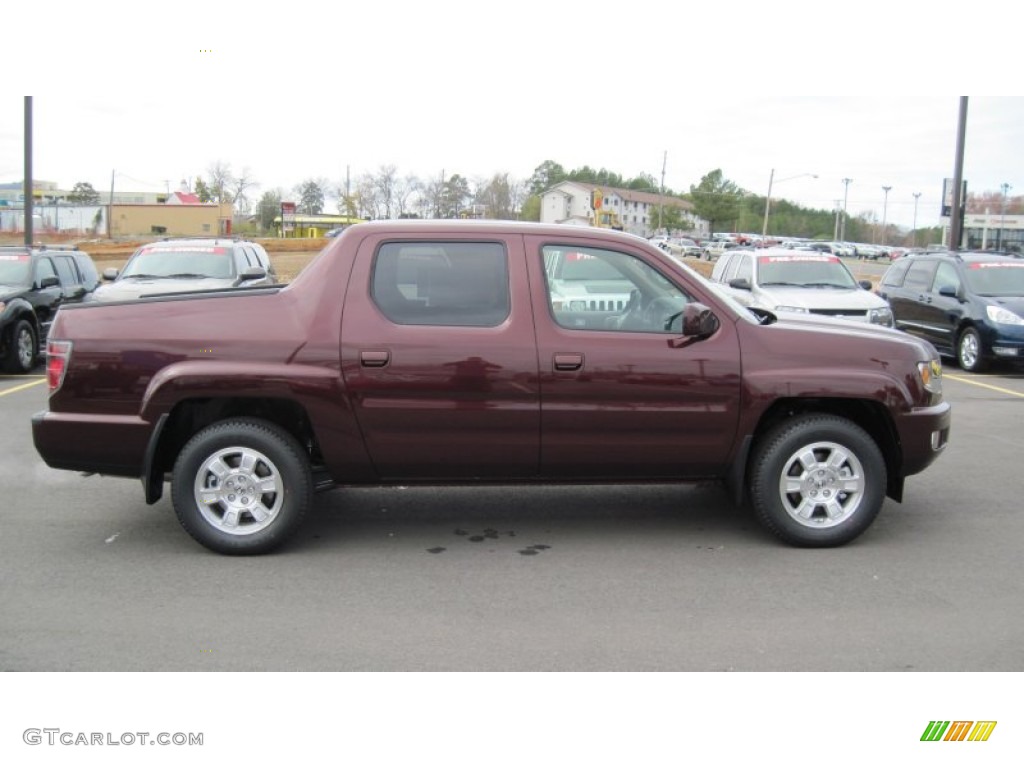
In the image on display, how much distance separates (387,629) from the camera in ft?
14.2

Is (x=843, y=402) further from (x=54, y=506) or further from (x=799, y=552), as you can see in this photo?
(x=54, y=506)

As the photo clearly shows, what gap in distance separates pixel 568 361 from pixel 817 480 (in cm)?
162

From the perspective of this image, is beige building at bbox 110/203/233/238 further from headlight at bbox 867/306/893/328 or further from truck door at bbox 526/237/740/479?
truck door at bbox 526/237/740/479

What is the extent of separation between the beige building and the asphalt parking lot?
72.4 m

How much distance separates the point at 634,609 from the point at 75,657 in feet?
8.38

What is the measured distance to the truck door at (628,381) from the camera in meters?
5.20

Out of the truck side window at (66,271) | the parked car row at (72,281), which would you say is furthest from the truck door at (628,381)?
the truck side window at (66,271)

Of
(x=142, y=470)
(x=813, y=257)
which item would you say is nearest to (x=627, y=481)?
(x=142, y=470)

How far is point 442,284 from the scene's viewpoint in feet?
17.4

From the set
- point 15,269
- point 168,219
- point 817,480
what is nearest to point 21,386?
point 15,269

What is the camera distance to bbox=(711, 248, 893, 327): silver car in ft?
41.4

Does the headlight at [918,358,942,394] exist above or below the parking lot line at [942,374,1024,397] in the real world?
→ above
